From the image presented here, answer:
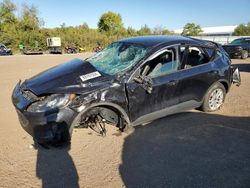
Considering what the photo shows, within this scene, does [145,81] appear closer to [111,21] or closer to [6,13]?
[6,13]

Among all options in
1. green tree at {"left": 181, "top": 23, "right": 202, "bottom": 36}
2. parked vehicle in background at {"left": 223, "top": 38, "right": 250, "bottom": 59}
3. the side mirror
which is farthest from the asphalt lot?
green tree at {"left": 181, "top": 23, "right": 202, "bottom": 36}

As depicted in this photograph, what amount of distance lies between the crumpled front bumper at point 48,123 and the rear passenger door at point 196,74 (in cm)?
229

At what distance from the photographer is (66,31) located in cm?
4934

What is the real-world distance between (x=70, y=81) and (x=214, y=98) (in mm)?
3361

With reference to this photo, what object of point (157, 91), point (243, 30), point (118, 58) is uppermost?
point (243, 30)

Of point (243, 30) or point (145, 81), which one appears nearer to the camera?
point (145, 81)

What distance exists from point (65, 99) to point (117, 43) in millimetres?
2227

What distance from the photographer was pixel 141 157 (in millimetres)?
3889

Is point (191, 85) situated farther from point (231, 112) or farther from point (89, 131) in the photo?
point (89, 131)

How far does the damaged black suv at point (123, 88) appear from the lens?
12.8 feet

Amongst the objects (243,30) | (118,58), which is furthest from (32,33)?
(243,30)

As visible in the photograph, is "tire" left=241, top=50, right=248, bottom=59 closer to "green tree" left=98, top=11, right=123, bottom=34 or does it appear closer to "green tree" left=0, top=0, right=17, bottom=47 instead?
"green tree" left=0, top=0, right=17, bottom=47

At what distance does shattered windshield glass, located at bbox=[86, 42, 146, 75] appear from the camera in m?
4.58

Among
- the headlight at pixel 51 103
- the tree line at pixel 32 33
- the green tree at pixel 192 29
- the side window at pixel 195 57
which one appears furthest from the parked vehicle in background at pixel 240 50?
the green tree at pixel 192 29
